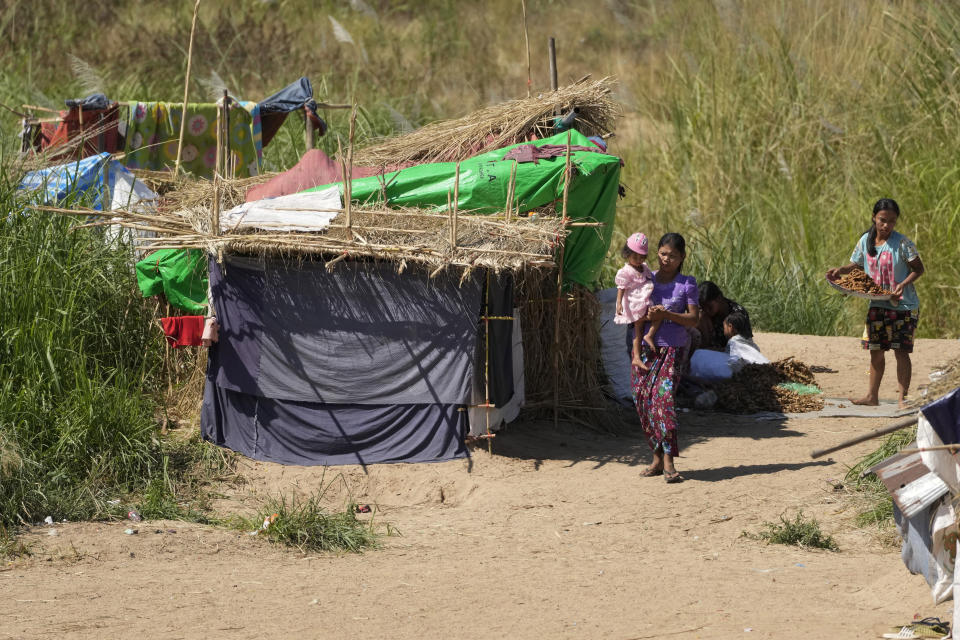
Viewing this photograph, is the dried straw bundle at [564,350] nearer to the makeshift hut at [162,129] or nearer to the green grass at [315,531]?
the green grass at [315,531]

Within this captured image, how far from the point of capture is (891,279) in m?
7.70

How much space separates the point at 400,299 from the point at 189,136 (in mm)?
4014

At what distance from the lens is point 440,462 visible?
6.96 m

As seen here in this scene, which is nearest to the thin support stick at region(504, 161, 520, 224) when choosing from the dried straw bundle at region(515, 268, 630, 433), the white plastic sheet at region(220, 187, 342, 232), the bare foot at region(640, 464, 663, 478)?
the dried straw bundle at region(515, 268, 630, 433)

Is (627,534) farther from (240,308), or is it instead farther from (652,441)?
(240,308)

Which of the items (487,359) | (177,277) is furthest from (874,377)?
(177,277)

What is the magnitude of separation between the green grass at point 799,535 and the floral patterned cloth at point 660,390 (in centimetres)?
95

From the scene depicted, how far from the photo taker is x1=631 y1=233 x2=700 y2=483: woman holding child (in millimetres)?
6309

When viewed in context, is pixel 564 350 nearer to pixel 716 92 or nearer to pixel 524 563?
pixel 524 563

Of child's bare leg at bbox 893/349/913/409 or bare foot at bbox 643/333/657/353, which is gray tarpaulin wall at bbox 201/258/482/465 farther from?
child's bare leg at bbox 893/349/913/409

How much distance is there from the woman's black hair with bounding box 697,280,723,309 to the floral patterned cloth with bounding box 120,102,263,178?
159 inches

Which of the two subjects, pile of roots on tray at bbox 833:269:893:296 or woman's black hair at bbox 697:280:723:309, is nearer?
pile of roots on tray at bbox 833:269:893:296

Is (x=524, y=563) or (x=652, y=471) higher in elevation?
(x=652, y=471)

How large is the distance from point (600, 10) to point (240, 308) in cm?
1410
